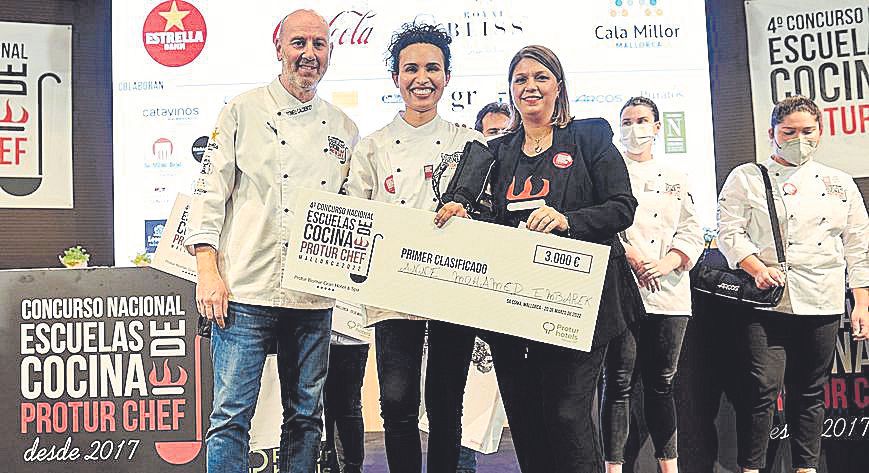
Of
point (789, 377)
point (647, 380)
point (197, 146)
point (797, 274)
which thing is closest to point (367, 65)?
point (197, 146)

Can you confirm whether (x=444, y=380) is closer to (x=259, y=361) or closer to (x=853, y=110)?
(x=259, y=361)

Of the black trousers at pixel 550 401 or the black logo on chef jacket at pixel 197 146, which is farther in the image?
the black logo on chef jacket at pixel 197 146

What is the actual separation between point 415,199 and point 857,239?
1.77m

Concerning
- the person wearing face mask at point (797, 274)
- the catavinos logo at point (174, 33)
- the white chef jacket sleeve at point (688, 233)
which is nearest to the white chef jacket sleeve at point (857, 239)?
the person wearing face mask at point (797, 274)

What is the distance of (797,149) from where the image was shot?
3.09 m

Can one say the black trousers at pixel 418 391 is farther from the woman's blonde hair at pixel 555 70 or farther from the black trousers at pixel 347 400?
the black trousers at pixel 347 400

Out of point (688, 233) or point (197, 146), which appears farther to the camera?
point (197, 146)

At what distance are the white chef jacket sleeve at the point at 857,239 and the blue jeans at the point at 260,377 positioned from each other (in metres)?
1.97

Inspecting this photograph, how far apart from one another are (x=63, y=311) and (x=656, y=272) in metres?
2.30

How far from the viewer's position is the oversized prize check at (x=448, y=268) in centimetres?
202

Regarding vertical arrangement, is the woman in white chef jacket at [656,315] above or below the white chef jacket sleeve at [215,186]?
below

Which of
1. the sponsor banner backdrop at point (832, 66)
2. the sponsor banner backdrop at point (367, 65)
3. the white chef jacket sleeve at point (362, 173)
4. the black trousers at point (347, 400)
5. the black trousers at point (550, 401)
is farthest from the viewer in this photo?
the sponsor banner backdrop at point (367, 65)

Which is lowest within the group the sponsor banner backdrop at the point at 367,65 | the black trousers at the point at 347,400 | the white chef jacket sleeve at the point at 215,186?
the black trousers at the point at 347,400

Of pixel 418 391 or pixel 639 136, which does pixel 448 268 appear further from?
pixel 639 136
